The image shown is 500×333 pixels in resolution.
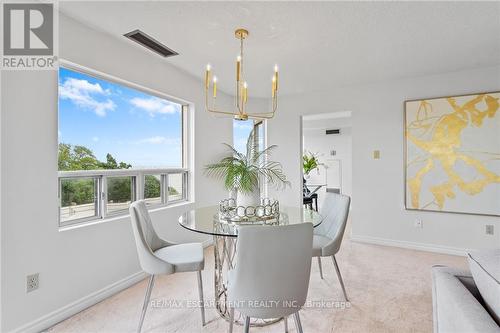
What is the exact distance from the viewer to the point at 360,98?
3.92m

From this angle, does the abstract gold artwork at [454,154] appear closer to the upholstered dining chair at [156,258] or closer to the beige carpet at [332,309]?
the beige carpet at [332,309]

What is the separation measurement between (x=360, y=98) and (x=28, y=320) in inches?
173

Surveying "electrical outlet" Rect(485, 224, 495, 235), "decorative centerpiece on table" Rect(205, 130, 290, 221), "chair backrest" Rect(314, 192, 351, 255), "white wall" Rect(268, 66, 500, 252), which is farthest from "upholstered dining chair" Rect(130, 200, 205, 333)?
"electrical outlet" Rect(485, 224, 495, 235)

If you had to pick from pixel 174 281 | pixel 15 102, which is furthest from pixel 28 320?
pixel 15 102

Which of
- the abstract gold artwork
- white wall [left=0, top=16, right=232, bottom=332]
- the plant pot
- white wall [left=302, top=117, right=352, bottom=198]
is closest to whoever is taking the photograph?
white wall [left=0, top=16, right=232, bottom=332]

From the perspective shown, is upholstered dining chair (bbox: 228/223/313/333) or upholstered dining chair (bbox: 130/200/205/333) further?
upholstered dining chair (bbox: 130/200/205/333)

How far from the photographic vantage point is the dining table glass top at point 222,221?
1713 millimetres

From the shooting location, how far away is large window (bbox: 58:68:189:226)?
2.18 meters

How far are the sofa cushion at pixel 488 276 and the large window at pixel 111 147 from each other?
2627 mm

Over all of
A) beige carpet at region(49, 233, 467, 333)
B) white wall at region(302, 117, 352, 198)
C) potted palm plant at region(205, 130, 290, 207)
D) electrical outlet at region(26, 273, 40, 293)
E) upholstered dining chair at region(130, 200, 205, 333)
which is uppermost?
white wall at region(302, 117, 352, 198)

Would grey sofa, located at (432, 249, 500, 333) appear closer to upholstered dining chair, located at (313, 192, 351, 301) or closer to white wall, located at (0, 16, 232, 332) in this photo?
upholstered dining chair, located at (313, 192, 351, 301)

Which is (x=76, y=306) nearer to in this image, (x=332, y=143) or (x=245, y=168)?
(x=245, y=168)

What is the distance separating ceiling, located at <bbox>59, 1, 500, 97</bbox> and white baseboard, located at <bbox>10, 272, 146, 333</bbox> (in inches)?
90.6

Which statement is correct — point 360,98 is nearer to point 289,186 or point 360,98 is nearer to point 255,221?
point 289,186
